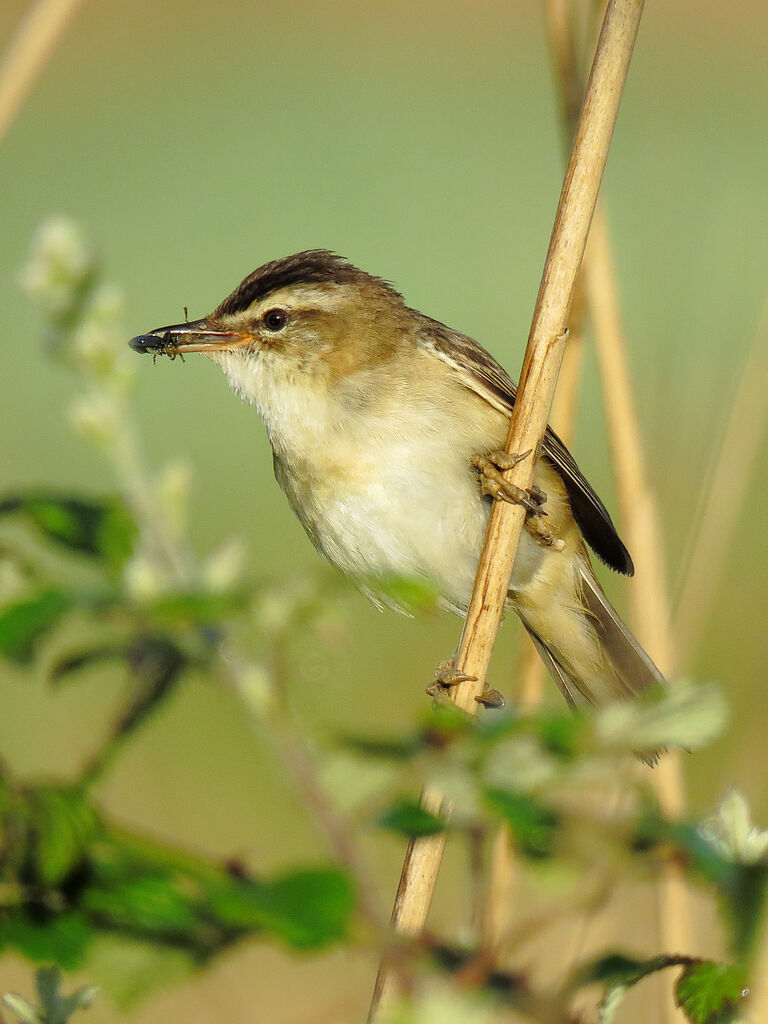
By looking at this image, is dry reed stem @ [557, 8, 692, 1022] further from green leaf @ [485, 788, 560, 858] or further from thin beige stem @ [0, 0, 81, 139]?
green leaf @ [485, 788, 560, 858]

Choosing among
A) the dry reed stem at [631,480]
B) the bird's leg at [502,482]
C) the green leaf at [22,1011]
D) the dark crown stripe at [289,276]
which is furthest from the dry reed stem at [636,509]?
the green leaf at [22,1011]

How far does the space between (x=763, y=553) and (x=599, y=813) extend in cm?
616

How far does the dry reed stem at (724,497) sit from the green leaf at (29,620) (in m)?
2.10

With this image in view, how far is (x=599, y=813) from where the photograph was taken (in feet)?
2.11

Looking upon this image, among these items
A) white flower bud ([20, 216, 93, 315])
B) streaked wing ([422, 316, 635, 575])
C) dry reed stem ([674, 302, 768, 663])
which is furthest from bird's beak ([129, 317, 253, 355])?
white flower bud ([20, 216, 93, 315])

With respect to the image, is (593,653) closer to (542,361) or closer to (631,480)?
(631,480)

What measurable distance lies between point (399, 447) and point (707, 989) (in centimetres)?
166

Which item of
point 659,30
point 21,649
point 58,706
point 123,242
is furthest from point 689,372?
point 659,30

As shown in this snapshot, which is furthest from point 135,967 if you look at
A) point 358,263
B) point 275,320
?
point 358,263

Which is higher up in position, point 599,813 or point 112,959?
point 599,813

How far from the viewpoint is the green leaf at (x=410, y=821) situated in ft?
1.97

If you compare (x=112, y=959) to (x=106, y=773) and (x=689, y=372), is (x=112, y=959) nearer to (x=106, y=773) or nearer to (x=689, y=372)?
(x=106, y=773)

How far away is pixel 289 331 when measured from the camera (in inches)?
106

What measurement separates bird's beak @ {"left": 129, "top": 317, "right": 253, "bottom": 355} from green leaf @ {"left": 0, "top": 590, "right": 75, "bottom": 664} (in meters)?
2.03
